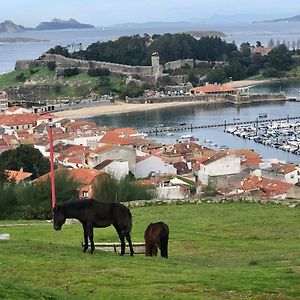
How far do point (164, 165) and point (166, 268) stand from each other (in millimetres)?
30158

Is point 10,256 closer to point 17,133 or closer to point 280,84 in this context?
point 17,133

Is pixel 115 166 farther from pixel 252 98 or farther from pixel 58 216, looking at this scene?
pixel 252 98

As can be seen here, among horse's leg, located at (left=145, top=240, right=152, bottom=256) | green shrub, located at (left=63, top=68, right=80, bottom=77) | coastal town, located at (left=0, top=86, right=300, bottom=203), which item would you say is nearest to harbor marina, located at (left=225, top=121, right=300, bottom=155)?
coastal town, located at (left=0, top=86, right=300, bottom=203)

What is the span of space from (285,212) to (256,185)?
13.8m

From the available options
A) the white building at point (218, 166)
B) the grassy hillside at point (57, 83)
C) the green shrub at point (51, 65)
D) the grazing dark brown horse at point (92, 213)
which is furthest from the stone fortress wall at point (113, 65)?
the grazing dark brown horse at point (92, 213)

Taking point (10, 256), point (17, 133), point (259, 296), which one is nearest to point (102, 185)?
point (10, 256)

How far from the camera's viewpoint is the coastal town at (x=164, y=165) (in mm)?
29500

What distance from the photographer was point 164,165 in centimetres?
3872

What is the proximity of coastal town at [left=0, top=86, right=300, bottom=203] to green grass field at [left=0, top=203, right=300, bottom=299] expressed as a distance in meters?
7.82

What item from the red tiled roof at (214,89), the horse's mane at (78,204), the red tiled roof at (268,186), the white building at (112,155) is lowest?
the red tiled roof at (214,89)

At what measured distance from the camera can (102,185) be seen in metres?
22.1

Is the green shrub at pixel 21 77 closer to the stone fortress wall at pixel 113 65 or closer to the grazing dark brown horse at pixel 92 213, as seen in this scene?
the stone fortress wall at pixel 113 65

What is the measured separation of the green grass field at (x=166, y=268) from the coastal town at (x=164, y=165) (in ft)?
25.7

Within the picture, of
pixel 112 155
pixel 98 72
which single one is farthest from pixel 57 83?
pixel 112 155
